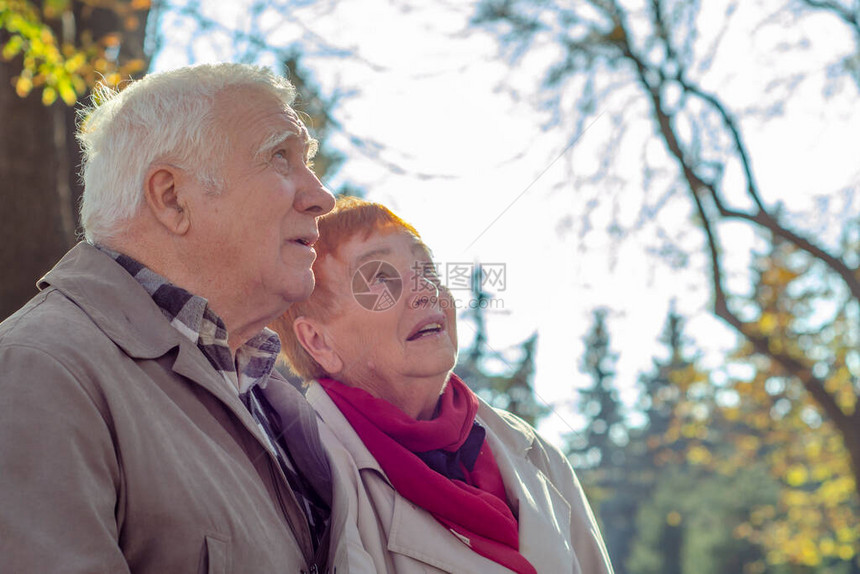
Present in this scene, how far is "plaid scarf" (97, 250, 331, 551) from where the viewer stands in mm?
1677

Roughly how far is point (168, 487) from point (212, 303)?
502 mm

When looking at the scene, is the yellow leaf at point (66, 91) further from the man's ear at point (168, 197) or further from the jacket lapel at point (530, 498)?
the jacket lapel at point (530, 498)

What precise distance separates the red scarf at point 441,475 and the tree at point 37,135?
1948 mm

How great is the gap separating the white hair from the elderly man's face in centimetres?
4

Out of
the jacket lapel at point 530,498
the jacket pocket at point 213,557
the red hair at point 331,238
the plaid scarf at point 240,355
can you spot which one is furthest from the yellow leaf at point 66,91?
the jacket pocket at point 213,557

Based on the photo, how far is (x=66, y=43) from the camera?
14.3 ft

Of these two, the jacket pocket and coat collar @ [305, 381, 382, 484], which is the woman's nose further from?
the jacket pocket

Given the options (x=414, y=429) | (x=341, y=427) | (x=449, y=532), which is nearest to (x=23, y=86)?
(x=341, y=427)

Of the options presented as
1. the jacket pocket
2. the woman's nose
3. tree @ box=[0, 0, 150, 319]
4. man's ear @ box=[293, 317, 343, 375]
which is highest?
tree @ box=[0, 0, 150, 319]

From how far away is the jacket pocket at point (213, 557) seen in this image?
1362mm

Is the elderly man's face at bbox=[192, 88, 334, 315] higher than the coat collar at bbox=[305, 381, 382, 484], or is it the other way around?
the elderly man's face at bbox=[192, 88, 334, 315]

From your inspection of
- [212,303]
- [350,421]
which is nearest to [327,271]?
[350,421]

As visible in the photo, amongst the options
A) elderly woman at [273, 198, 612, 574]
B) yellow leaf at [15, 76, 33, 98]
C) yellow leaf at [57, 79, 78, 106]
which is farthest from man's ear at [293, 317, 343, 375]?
yellow leaf at [15, 76, 33, 98]

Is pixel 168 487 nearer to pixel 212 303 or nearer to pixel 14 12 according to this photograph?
pixel 212 303
